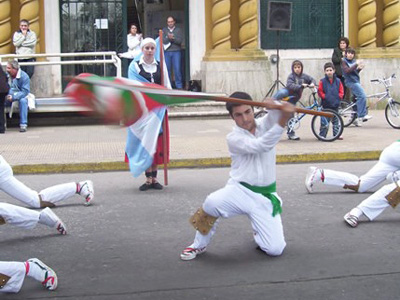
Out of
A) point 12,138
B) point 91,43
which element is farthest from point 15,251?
point 91,43

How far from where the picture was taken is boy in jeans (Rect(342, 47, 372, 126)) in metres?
15.3

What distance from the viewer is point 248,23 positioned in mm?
18656

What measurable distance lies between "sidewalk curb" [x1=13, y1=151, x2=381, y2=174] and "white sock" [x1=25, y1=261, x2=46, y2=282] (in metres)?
5.88

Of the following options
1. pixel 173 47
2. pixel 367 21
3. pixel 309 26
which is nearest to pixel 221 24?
pixel 173 47

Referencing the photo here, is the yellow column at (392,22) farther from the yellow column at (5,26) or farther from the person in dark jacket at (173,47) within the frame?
the yellow column at (5,26)

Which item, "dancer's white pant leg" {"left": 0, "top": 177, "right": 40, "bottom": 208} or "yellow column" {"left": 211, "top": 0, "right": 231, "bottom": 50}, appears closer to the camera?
"dancer's white pant leg" {"left": 0, "top": 177, "right": 40, "bottom": 208}

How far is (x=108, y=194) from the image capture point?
9.14 metres

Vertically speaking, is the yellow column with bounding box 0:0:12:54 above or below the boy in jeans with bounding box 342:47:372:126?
above

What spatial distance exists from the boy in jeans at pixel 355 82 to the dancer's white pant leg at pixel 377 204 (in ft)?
27.7

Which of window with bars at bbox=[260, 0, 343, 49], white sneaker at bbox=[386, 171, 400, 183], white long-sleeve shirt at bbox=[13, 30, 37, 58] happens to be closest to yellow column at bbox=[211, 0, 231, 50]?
window with bars at bbox=[260, 0, 343, 49]

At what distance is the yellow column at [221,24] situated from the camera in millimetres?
18406

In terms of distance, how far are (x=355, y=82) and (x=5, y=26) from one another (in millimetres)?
8494

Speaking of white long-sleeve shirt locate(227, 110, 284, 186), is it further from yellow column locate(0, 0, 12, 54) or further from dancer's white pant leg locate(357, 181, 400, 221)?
yellow column locate(0, 0, 12, 54)

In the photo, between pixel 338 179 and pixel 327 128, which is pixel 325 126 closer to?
pixel 327 128
